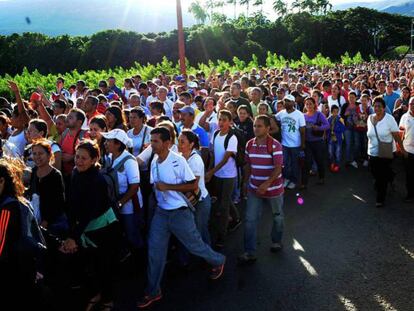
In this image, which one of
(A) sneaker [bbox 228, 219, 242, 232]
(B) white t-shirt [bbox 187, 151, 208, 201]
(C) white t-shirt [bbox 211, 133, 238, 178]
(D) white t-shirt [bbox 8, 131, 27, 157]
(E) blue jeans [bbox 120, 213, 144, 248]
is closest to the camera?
(B) white t-shirt [bbox 187, 151, 208, 201]

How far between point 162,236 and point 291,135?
4557 mm

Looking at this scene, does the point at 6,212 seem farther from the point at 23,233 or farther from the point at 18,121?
the point at 18,121

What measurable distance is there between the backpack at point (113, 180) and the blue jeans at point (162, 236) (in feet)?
1.59

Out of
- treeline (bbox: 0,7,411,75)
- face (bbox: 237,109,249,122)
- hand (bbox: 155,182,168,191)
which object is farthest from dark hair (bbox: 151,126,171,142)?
treeline (bbox: 0,7,411,75)

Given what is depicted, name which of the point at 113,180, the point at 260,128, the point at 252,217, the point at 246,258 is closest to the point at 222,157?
the point at 260,128

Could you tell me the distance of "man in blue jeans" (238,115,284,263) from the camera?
17.8 ft

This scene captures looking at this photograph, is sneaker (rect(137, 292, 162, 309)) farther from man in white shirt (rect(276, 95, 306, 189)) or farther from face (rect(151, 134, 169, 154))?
man in white shirt (rect(276, 95, 306, 189))

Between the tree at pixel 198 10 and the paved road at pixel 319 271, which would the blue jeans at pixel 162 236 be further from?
the tree at pixel 198 10

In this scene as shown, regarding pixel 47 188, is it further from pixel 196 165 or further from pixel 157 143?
pixel 196 165

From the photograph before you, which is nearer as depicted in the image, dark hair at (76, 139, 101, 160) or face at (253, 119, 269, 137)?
dark hair at (76, 139, 101, 160)

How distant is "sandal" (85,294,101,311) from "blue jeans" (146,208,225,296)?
1.66 feet

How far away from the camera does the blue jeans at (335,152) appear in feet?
33.9

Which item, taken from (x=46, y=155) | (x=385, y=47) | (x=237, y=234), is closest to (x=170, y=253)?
(x=237, y=234)

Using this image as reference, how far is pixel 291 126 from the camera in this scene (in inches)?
332
